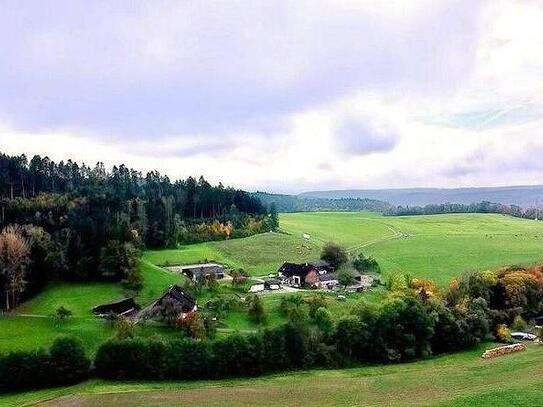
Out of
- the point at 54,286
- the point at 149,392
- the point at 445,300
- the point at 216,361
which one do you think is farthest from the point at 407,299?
the point at 54,286

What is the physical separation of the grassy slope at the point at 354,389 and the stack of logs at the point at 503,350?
203cm

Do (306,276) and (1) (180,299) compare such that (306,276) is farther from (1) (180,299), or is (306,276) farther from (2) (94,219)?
(2) (94,219)

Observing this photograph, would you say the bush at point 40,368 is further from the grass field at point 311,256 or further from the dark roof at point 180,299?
the dark roof at point 180,299

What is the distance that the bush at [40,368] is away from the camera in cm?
4500

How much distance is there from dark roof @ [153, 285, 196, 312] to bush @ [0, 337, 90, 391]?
13.5m

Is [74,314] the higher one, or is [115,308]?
[115,308]

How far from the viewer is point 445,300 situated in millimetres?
63812

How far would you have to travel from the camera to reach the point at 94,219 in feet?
260

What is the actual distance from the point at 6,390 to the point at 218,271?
35.8 meters

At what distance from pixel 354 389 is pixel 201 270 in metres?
39.9

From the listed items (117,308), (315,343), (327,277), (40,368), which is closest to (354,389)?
(315,343)

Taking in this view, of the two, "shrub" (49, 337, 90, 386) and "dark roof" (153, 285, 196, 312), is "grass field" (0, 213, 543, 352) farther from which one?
"shrub" (49, 337, 90, 386)

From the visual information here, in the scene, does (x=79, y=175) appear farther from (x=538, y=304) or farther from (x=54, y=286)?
(x=538, y=304)

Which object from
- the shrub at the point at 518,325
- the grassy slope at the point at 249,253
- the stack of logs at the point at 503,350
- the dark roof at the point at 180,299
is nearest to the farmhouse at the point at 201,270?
the grassy slope at the point at 249,253
